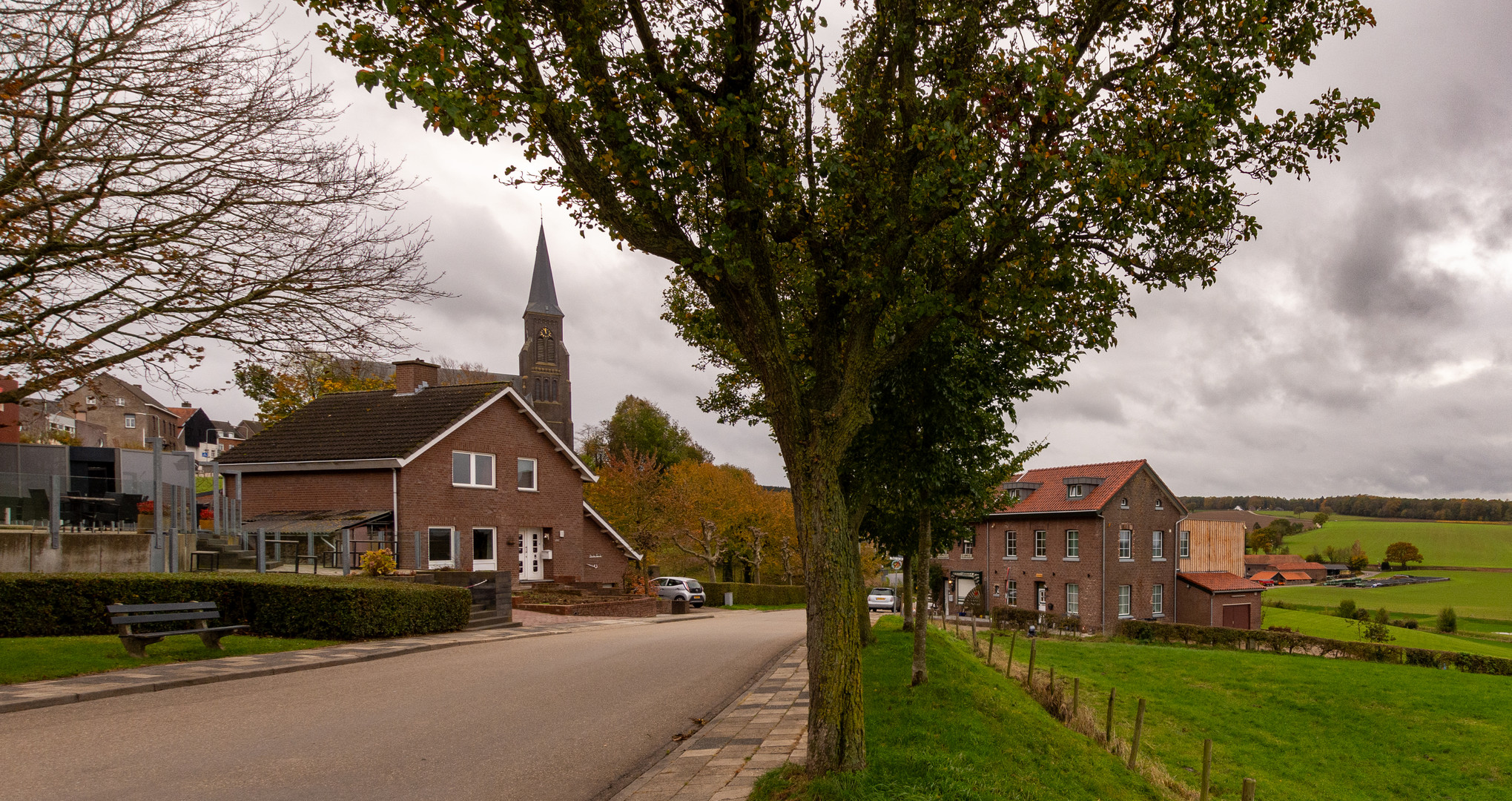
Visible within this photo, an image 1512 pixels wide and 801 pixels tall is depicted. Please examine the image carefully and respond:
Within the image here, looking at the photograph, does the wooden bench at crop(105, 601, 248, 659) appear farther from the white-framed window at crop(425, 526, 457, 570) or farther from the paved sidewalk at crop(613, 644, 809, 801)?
the white-framed window at crop(425, 526, 457, 570)

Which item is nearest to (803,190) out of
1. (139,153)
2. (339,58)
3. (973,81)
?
(973,81)

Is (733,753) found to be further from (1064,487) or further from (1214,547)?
(1214,547)

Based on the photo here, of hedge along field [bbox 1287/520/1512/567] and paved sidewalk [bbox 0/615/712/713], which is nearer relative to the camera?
paved sidewalk [bbox 0/615/712/713]

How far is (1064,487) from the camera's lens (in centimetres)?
5612

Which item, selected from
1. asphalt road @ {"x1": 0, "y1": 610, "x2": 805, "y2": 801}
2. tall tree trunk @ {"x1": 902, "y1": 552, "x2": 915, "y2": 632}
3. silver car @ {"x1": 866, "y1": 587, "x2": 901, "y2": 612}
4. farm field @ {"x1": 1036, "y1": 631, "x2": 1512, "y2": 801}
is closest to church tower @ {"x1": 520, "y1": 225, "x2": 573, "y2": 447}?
silver car @ {"x1": 866, "y1": 587, "x2": 901, "y2": 612}

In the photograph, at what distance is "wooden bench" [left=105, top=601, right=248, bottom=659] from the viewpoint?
14250 millimetres

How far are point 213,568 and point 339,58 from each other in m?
20.6

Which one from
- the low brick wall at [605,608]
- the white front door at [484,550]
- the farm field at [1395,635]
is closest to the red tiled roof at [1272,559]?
the farm field at [1395,635]

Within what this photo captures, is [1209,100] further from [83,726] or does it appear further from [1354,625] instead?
[1354,625]

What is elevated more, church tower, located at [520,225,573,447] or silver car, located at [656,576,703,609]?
church tower, located at [520,225,573,447]

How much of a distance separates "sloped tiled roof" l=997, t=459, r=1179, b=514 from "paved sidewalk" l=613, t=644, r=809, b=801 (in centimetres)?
4267

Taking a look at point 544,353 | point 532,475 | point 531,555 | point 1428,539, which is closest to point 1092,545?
point 531,555

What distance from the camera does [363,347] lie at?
41.5 ft

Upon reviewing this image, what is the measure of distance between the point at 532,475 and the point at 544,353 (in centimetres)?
6874
